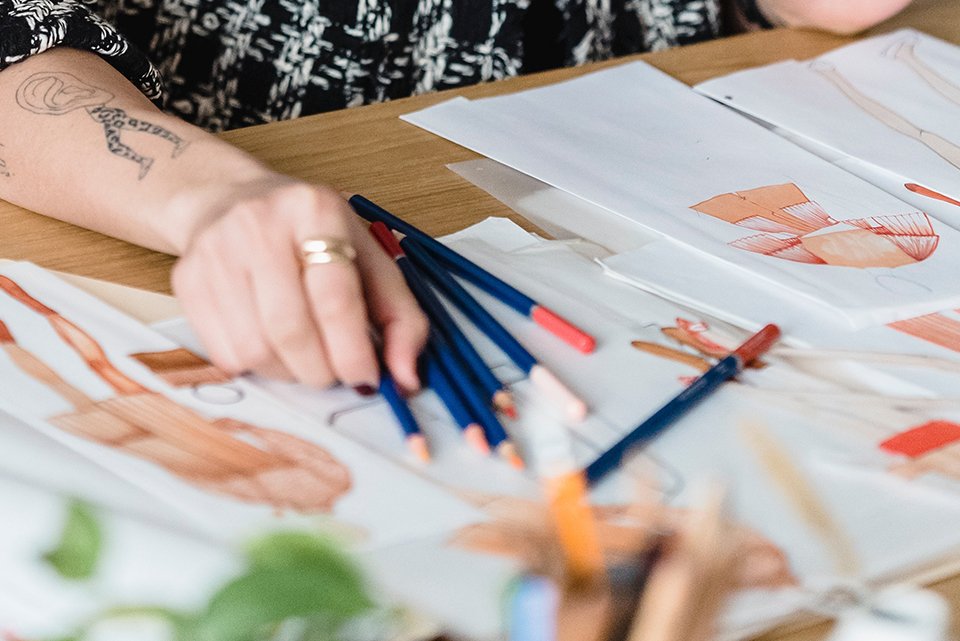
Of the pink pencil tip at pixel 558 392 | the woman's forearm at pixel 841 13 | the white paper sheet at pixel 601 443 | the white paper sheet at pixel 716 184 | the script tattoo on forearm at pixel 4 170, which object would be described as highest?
the woman's forearm at pixel 841 13

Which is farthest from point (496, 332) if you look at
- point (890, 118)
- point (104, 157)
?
point (890, 118)

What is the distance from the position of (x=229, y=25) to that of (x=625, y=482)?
571 mm

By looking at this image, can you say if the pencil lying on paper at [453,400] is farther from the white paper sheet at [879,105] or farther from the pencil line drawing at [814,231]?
the white paper sheet at [879,105]

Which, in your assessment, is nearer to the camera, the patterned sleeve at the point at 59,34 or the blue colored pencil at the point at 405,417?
the blue colored pencil at the point at 405,417

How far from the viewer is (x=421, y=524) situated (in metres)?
0.37

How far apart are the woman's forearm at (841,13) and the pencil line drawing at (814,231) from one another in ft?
0.98

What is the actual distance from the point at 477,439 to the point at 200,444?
0.33 feet

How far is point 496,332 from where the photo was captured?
477 mm

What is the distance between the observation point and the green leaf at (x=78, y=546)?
338 millimetres

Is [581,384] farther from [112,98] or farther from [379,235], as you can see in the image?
[112,98]

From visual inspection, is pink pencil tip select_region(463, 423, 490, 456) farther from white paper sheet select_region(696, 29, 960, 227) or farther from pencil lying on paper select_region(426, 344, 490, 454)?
white paper sheet select_region(696, 29, 960, 227)

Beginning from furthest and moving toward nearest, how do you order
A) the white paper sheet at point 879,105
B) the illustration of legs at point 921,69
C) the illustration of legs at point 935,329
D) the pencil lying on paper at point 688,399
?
the illustration of legs at point 921,69 → the white paper sheet at point 879,105 → the illustration of legs at point 935,329 → the pencil lying on paper at point 688,399

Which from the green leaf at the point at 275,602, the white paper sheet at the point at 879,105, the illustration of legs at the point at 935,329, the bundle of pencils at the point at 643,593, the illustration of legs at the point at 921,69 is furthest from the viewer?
the illustration of legs at the point at 921,69

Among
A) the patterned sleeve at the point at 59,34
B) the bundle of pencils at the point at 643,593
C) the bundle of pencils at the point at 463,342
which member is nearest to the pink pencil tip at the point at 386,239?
the bundle of pencils at the point at 463,342
